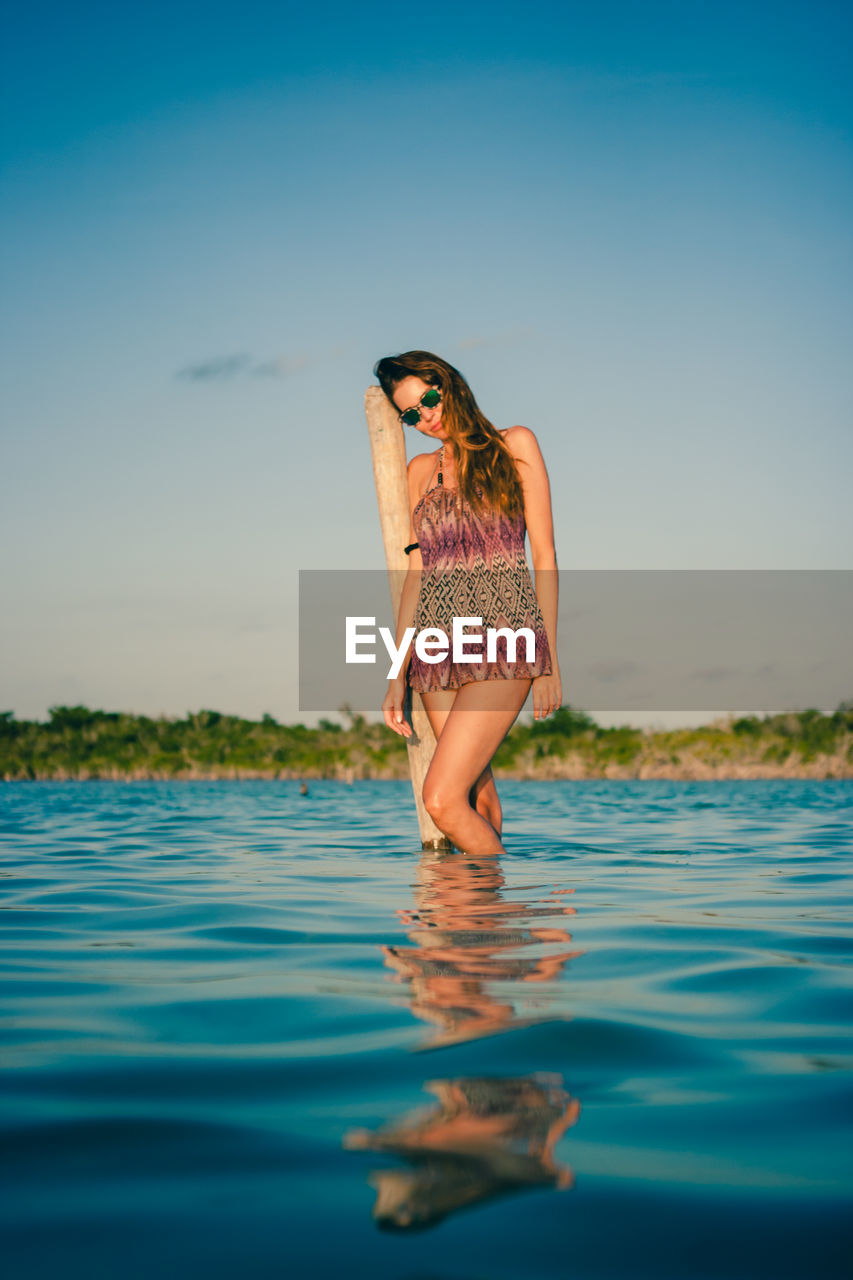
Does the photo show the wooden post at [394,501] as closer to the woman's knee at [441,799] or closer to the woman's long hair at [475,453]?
the woman's long hair at [475,453]

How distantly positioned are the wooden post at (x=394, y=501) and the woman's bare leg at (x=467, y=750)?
764 millimetres

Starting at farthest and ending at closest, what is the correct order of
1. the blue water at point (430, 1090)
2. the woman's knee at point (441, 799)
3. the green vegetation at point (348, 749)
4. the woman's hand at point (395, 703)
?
1. the green vegetation at point (348, 749)
2. the woman's hand at point (395, 703)
3. the woman's knee at point (441, 799)
4. the blue water at point (430, 1090)

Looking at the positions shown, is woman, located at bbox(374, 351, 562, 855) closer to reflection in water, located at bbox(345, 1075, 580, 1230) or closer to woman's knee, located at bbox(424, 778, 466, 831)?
woman's knee, located at bbox(424, 778, 466, 831)

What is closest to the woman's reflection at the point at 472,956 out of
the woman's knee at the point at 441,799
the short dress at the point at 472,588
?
the woman's knee at the point at 441,799

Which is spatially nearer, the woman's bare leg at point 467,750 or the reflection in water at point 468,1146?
the reflection in water at point 468,1146

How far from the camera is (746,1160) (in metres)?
1.28

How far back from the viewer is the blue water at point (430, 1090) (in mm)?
1073

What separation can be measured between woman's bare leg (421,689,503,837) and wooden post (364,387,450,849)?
442mm

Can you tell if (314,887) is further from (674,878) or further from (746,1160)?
(746,1160)

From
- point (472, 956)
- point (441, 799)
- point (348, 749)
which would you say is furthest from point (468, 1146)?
point (348, 749)

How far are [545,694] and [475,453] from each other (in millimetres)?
1075

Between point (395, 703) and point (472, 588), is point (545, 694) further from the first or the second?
point (395, 703)

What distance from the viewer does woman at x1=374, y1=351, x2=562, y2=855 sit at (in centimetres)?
424

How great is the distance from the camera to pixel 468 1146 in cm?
125
